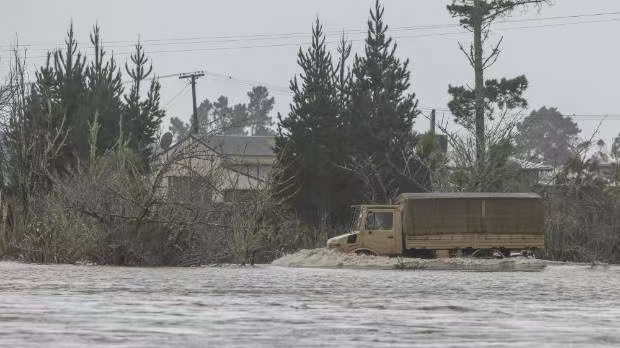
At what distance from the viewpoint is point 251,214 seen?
3145 cm

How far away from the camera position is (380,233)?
125 ft

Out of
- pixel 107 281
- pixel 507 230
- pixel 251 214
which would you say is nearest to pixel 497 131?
pixel 507 230

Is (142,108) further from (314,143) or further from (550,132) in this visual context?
(550,132)

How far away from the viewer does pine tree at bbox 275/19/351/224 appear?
5134 cm

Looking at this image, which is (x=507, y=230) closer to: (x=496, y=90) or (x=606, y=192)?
(x=606, y=192)

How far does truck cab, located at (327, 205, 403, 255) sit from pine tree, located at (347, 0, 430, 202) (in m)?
12.1

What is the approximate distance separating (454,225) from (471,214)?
82 centimetres

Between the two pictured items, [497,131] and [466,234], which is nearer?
[466,234]

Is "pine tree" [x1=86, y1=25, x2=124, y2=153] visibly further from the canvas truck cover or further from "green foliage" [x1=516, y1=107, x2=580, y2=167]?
"green foliage" [x1=516, y1=107, x2=580, y2=167]

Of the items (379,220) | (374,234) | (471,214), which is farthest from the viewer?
(471,214)

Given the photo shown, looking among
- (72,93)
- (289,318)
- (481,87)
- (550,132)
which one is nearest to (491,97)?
(481,87)

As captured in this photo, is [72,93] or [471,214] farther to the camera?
[72,93]

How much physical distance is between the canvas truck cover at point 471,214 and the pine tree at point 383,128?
1062 cm

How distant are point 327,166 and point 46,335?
46054 millimetres
